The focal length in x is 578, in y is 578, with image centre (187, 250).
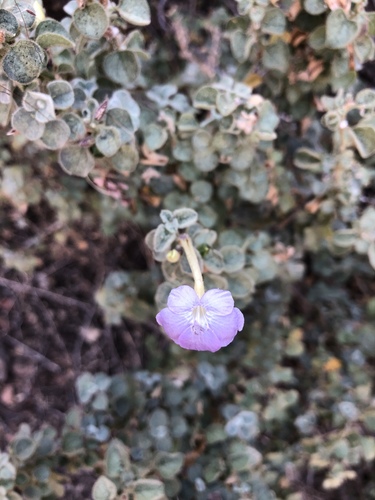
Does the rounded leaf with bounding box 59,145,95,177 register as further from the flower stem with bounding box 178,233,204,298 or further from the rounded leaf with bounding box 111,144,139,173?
the flower stem with bounding box 178,233,204,298

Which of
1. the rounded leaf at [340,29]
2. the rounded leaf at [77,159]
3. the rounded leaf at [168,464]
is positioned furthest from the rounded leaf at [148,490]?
the rounded leaf at [340,29]

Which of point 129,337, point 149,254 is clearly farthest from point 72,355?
point 149,254

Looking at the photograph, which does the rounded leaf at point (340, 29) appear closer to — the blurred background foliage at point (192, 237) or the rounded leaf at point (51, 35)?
the blurred background foliage at point (192, 237)

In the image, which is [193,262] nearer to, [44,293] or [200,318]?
[200,318]

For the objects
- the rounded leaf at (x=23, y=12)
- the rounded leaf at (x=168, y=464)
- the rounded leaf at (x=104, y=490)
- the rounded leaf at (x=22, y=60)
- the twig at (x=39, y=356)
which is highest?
the rounded leaf at (x=23, y=12)

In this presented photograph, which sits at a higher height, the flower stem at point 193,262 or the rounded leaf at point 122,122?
the rounded leaf at point 122,122

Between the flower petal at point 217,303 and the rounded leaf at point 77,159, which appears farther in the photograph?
the rounded leaf at point 77,159
